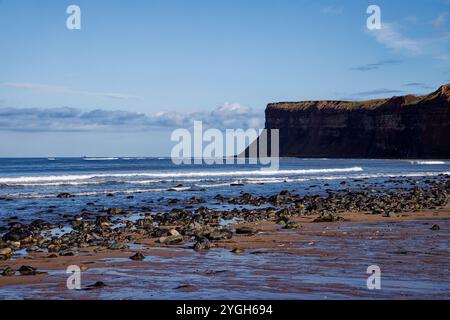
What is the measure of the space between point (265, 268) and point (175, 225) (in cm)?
805

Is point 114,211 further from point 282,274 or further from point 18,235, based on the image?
point 282,274

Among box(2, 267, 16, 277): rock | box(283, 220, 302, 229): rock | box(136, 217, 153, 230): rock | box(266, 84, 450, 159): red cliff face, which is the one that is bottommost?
box(136, 217, 153, 230): rock

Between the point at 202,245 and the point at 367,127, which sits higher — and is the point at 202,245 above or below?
below

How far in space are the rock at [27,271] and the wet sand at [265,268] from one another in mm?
237

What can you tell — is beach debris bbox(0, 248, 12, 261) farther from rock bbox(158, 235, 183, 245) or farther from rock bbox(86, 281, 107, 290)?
rock bbox(86, 281, 107, 290)

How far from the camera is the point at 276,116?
602 ft

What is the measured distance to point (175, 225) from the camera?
60.0 ft

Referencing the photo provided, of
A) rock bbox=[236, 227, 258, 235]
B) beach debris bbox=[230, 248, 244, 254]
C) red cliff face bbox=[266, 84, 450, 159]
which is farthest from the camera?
red cliff face bbox=[266, 84, 450, 159]

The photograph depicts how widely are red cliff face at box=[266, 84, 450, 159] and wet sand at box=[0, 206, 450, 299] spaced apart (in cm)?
12186

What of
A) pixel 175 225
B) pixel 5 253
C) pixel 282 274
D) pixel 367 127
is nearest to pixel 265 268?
pixel 282 274

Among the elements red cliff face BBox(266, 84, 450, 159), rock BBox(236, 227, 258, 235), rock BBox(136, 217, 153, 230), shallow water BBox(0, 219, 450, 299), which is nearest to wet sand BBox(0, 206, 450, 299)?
shallow water BBox(0, 219, 450, 299)

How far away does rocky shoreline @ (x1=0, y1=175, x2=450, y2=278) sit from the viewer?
13.7m

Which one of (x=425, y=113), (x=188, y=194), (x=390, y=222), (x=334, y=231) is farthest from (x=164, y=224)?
(x=425, y=113)

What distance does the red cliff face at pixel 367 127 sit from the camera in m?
130
